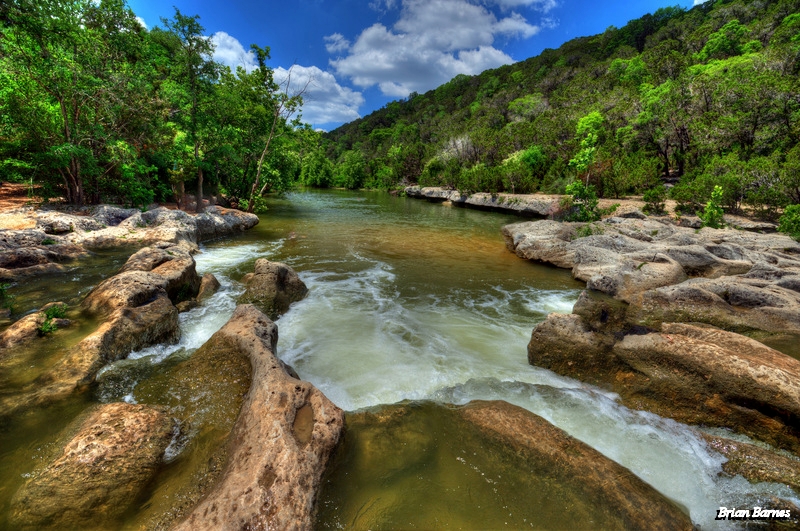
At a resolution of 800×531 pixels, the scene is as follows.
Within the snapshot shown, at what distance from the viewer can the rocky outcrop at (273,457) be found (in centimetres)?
242

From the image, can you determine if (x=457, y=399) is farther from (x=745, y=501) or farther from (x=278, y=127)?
(x=278, y=127)

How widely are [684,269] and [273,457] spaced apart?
517 inches

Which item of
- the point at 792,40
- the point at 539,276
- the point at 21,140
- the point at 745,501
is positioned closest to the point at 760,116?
the point at 792,40

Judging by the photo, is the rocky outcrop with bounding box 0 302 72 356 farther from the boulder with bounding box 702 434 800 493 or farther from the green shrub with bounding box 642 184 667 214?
the green shrub with bounding box 642 184 667 214

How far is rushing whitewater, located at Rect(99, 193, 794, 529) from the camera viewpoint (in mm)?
3794

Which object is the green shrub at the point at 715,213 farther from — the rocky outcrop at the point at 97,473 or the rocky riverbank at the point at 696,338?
the rocky outcrop at the point at 97,473

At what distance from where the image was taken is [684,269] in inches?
407

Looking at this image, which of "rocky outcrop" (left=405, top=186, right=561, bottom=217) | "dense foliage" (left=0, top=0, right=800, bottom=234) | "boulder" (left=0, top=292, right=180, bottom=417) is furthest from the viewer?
"rocky outcrop" (left=405, top=186, right=561, bottom=217)

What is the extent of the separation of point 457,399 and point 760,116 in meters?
32.4

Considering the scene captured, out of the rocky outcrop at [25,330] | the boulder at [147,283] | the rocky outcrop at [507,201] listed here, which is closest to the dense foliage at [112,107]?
the boulder at [147,283]

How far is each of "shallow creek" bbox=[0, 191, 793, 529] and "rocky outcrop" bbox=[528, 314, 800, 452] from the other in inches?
A: 14.4

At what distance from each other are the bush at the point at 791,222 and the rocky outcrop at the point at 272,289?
65.6 ft

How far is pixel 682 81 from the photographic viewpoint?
93.9 ft

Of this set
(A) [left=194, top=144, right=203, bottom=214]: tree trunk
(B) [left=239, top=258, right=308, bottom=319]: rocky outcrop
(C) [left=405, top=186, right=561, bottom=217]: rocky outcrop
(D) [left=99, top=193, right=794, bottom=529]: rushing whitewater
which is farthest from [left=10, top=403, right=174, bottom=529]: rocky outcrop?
(C) [left=405, top=186, right=561, bottom=217]: rocky outcrop
